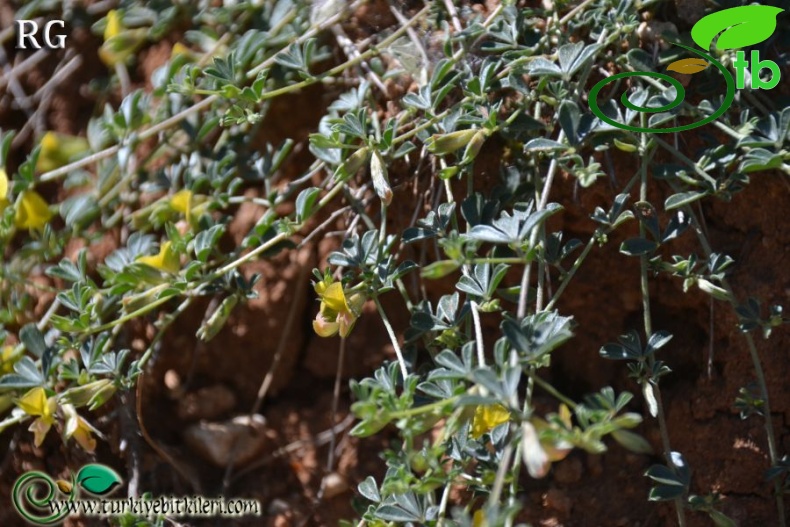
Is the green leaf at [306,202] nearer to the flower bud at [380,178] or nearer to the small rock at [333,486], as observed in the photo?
the flower bud at [380,178]

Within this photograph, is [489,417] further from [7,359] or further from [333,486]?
[7,359]

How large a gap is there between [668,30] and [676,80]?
10cm

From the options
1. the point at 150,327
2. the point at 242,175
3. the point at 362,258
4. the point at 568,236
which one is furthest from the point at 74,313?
the point at 568,236

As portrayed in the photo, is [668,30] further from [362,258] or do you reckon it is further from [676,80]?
[362,258]

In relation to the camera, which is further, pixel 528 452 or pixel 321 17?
pixel 321 17

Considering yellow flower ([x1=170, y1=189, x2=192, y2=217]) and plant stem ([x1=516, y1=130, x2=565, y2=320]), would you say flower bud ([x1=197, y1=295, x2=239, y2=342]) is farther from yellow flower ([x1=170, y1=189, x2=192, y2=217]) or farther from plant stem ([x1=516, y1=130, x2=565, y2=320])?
plant stem ([x1=516, y1=130, x2=565, y2=320])

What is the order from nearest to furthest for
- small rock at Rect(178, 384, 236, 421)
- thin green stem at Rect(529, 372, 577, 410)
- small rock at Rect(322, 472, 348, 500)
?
thin green stem at Rect(529, 372, 577, 410)
small rock at Rect(322, 472, 348, 500)
small rock at Rect(178, 384, 236, 421)

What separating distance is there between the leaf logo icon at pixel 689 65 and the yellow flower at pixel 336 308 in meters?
0.64

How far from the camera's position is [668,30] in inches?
57.0

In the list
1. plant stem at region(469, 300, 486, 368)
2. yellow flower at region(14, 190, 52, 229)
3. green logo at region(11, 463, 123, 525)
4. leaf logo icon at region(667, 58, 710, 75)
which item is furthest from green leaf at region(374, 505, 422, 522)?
yellow flower at region(14, 190, 52, 229)

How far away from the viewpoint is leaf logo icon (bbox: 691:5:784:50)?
4.58ft

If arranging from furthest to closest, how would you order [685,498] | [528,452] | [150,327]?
[150,327]
[685,498]
[528,452]

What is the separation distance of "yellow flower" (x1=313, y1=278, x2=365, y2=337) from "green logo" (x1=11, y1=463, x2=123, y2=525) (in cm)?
59

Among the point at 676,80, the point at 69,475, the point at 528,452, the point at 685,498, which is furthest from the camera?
the point at 69,475
